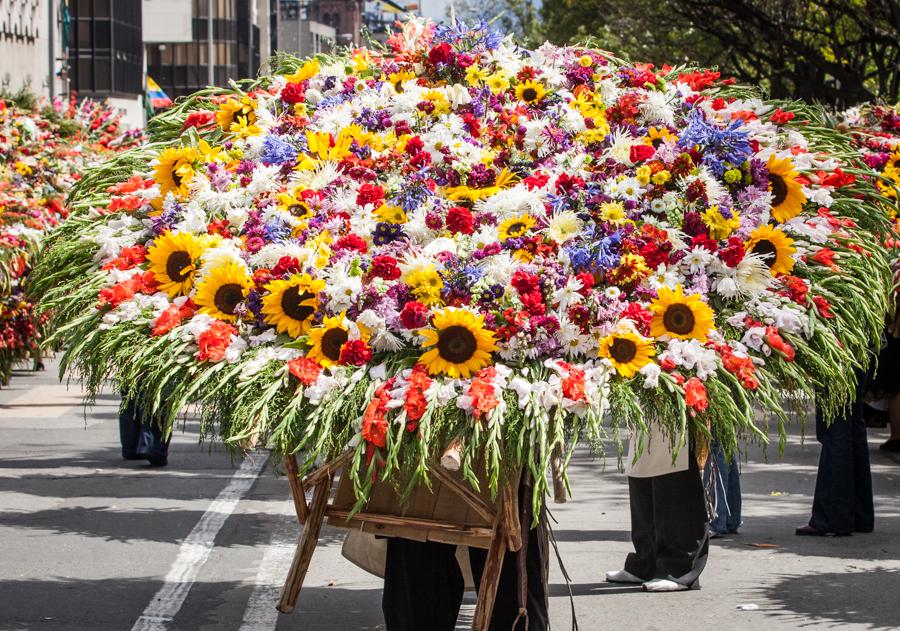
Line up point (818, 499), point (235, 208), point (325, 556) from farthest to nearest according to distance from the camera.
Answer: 1. point (818, 499)
2. point (325, 556)
3. point (235, 208)

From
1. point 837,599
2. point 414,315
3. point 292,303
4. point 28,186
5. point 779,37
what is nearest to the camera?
point 414,315

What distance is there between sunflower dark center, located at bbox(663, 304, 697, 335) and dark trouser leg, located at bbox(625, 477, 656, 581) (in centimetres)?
251

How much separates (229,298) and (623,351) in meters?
1.42

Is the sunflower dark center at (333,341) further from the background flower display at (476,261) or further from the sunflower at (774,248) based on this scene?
the sunflower at (774,248)

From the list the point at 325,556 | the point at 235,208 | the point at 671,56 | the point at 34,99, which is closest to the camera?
the point at 235,208

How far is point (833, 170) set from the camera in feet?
20.6

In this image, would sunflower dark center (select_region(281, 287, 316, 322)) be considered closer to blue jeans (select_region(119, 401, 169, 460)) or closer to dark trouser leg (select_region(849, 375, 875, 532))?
dark trouser leg (select_region(849, 375, 875, 532))

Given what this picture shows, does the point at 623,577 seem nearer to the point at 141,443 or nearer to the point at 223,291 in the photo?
the point at 223,291

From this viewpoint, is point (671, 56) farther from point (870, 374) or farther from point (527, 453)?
point (527, 453)

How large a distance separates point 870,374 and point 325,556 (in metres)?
3.45

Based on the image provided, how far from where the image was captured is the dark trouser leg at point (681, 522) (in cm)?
794

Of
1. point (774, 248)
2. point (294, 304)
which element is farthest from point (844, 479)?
point (294, 304)

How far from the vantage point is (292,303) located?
576cm

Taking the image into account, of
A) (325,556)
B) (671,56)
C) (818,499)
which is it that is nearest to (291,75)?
(325,556)
